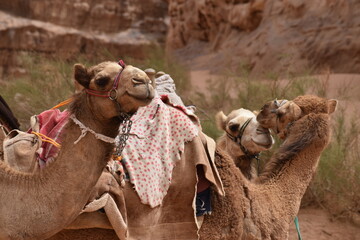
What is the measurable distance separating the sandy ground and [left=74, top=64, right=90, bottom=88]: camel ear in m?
5.51

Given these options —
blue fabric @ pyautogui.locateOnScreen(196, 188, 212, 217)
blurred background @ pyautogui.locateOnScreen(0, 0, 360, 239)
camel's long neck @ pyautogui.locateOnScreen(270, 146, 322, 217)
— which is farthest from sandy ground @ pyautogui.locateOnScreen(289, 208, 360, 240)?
blue fabric @ pyautogui.locateOnScreen(196, 188, 212, 217)

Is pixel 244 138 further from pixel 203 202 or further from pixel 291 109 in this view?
pixel 203 202

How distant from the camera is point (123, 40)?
21938 millimetres

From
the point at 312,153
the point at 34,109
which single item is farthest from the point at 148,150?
the point at 34,109

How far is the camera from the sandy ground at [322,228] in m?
7.67

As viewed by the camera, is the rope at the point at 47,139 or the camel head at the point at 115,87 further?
the rope at the point at 47,139

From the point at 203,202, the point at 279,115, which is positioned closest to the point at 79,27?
the point at 279,115

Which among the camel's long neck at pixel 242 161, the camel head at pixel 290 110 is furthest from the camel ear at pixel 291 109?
the camel's long neck at pixel 242 161

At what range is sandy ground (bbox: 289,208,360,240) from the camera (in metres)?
7.67

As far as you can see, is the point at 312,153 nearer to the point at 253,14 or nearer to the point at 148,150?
the point at 148,150

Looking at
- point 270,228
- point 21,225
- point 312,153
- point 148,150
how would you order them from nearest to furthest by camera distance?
point 21,225, point 148,150, point 270,228, point 312,153

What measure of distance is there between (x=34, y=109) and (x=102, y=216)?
581cm

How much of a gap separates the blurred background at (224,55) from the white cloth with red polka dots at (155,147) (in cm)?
414

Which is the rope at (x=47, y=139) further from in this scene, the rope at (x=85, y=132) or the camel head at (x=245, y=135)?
the camel head at (x=245, y=135)
